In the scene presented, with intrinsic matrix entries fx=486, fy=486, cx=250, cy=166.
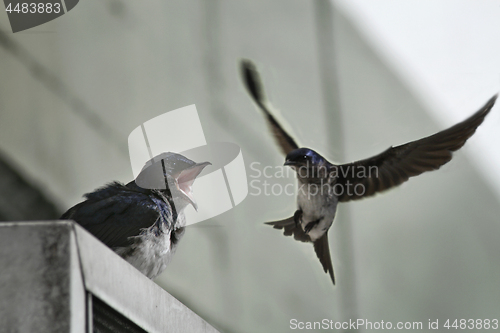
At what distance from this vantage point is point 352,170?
33.8 inches

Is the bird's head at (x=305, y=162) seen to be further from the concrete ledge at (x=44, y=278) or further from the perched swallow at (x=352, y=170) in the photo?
the concrete ledge at (x=44, y=278)

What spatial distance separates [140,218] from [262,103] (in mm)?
435

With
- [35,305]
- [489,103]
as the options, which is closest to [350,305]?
[489,103]

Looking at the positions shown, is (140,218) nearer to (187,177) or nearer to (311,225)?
(187,177)

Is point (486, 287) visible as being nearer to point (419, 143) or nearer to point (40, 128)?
point (419, 143)

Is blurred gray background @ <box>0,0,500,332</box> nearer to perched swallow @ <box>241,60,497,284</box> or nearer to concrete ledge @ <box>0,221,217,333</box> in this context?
perched swallow @ <box>241,60,497,284</box>

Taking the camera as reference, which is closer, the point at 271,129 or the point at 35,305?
the point at 35,305

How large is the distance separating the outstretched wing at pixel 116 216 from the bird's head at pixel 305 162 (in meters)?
0.27

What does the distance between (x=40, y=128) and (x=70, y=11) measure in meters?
0.31

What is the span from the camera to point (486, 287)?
5.59 feet

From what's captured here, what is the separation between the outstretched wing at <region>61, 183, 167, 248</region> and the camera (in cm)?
60

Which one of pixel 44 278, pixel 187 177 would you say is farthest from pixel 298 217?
pixel 44 278

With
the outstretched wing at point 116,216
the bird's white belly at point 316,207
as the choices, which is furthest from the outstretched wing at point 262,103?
the outstretched wing at point 116,216

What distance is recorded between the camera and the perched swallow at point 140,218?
604mm
